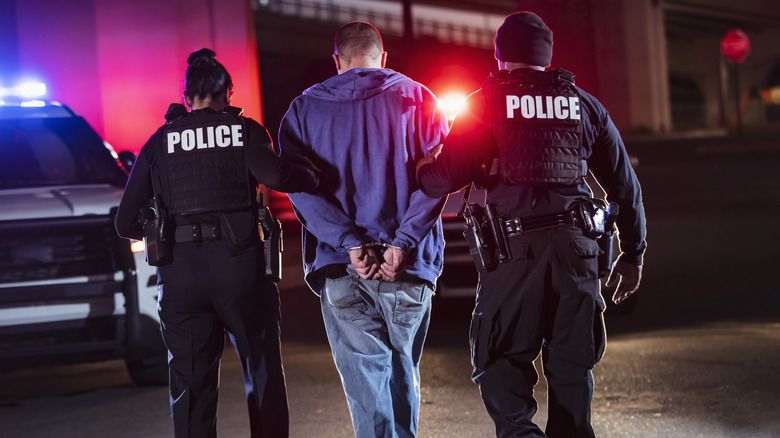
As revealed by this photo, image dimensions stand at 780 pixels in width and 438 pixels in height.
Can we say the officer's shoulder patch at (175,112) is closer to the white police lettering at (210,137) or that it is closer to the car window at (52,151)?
the white police lettering at (210,137)

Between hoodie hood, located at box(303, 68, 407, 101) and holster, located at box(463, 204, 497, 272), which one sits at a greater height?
hoodie hood, located at box(303, 68, 407, 101)

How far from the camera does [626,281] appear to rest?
4051mm

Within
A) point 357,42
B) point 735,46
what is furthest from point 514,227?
point 735,46

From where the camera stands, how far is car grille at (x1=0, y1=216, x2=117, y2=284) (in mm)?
5707

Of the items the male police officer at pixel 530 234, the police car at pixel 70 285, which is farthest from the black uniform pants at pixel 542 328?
the police car at pixel 70 285

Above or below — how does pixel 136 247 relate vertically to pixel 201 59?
below

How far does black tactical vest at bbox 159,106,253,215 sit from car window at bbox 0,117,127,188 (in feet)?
9.81

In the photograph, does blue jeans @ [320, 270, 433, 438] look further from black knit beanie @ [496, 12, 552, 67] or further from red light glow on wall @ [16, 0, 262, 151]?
red light glow on wall @ [16, 0, 262, 151]

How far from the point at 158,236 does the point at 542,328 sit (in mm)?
1654

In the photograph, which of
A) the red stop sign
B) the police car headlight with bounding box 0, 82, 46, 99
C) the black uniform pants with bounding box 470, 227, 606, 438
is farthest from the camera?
the red stop sign

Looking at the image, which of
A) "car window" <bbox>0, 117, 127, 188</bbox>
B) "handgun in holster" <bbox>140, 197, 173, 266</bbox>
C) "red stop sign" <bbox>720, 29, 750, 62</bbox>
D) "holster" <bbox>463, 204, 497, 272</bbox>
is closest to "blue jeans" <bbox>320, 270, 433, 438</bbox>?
"holster" <bbox>463, 204, 497, 272</bbox>

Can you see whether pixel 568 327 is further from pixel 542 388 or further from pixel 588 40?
pixel 588 40

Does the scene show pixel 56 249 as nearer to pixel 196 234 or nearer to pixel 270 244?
pixel 196 234

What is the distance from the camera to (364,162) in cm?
376
